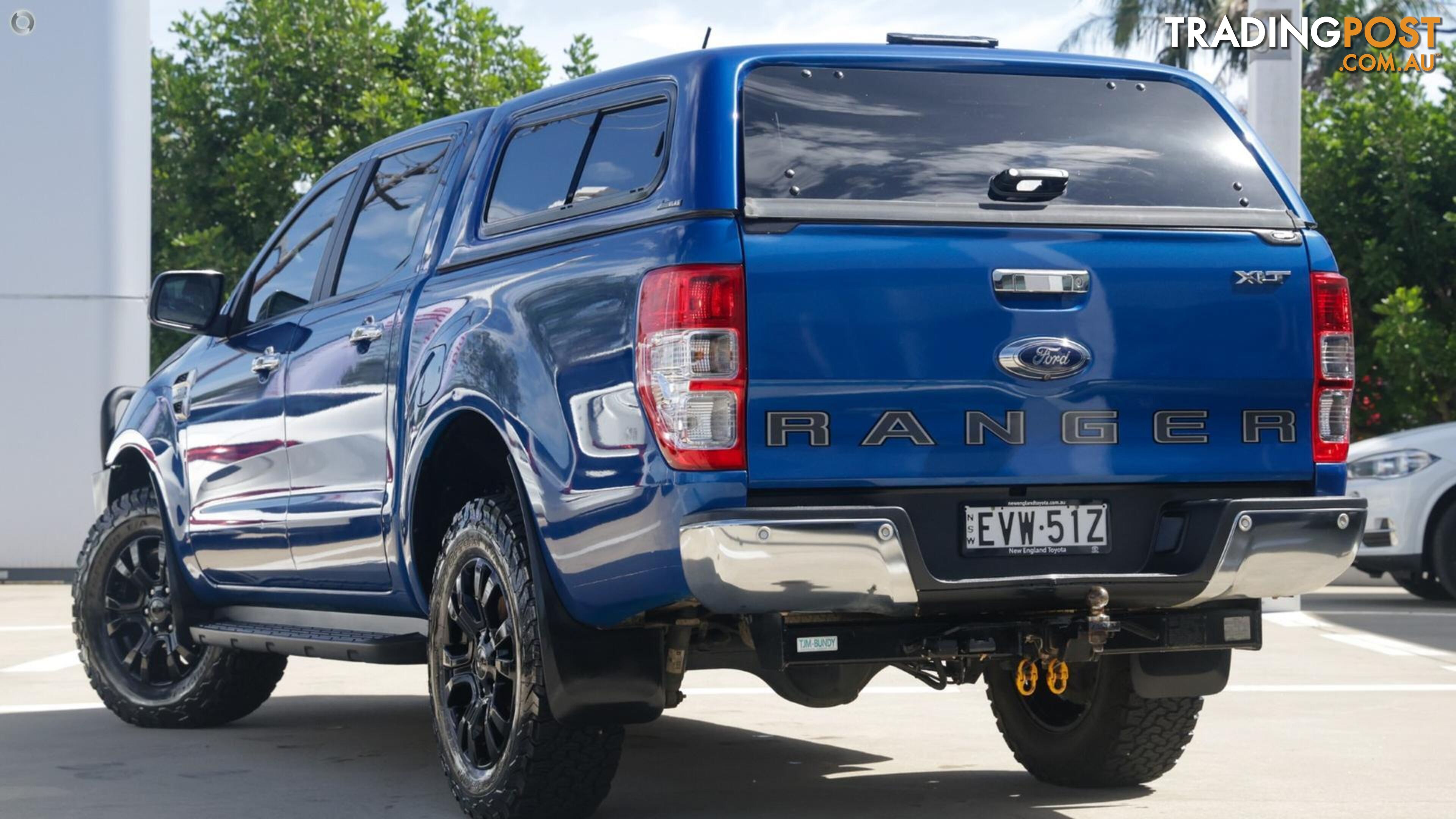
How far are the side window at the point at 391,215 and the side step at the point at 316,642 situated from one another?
1.08 metres

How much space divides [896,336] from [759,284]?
35cm

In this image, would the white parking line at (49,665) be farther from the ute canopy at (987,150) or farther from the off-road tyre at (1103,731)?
the ute canopy at (987,150)

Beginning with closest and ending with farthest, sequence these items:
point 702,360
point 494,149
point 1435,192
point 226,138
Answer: point 702,360 → point 494,149 → point 1435,192 → point 226,138

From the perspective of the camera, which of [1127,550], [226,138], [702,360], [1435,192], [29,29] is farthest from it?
[226,138]

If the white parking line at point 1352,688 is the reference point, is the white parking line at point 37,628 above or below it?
below

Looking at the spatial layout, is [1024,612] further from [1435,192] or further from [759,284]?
[1435,192]

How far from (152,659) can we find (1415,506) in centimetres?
803

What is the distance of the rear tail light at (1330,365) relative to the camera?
5.26 metres

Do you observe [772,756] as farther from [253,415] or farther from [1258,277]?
[1258,277]

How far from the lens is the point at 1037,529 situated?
16.4ft

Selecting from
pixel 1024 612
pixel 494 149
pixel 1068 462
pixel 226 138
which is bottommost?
pixel 1024 612

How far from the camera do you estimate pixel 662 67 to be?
17.3ft

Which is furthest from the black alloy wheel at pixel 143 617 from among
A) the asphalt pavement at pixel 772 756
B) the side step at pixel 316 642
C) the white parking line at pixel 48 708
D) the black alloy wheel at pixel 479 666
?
the black alloy wheel at pixel 479 666

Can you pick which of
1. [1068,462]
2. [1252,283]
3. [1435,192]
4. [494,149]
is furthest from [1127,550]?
[1435,192]
